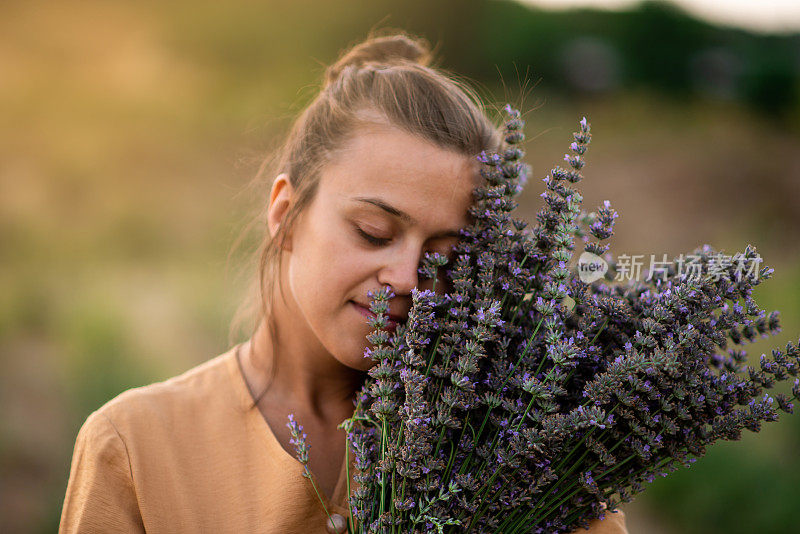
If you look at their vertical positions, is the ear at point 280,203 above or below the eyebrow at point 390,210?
above

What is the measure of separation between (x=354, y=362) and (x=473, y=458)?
1.06 feet

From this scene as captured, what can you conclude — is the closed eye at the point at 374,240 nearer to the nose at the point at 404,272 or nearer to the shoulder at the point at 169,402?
the nose at the point at 404,272

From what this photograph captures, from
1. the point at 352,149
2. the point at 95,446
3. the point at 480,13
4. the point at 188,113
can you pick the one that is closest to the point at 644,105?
the point at 480,13

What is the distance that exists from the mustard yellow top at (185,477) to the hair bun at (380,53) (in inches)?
34.8

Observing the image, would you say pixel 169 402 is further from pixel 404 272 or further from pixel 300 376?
pixel 404 272

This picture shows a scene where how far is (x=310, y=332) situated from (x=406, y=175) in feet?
1.57

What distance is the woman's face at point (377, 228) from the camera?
4.07ft

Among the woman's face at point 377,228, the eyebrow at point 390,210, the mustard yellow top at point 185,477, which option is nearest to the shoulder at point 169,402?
the mustard yellow top at point 185,477

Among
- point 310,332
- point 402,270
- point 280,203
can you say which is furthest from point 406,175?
point 310,332

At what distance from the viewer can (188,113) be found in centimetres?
633

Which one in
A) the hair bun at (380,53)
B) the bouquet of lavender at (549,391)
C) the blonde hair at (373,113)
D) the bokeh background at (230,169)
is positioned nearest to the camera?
the bouquet of lavender at (549,391)

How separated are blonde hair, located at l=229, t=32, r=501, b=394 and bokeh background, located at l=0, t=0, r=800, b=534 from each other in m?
1.88

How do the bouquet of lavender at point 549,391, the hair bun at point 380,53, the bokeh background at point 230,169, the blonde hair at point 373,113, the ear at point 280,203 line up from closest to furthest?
the bouquet of lavender at point 549,391 < the blonde hair at point 373,113 < the ear at point 280,203 < the hair bun at point 380,53 < the bokeh background at point 230,169

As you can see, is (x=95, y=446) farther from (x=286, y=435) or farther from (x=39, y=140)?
(x=39, y=140)
